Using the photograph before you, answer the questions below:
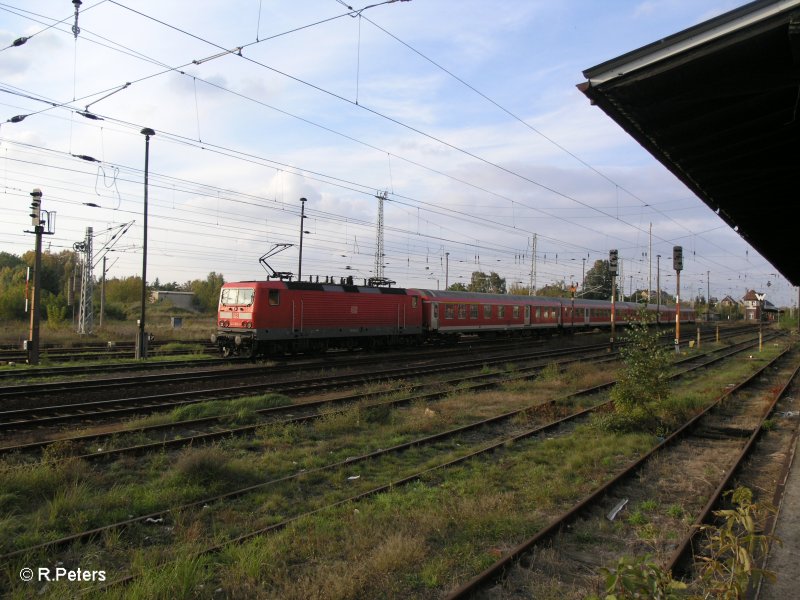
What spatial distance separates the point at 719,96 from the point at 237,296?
19.4 m

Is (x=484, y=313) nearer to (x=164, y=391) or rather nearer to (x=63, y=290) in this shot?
(x=164, y=391)

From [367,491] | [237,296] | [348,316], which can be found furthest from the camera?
[348,316]

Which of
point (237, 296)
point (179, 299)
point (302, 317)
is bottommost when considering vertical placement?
point (302, 317)

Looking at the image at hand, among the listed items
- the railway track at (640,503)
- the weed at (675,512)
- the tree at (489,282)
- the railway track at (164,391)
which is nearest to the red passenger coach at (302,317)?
the railway track at (164,391)

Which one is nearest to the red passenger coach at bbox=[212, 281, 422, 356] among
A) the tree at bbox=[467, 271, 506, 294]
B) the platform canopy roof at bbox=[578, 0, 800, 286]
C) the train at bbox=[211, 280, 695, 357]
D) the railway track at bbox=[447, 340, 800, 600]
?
the train at bbox=[211, 280, 695, 357]

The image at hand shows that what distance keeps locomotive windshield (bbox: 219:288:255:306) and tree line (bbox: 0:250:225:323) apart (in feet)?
76.5

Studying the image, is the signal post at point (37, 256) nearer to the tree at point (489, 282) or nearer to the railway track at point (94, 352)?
the railway track at point (94, 352)

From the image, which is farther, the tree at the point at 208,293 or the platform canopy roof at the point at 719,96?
the tree at the point at 208,293

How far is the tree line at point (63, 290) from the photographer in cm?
4822

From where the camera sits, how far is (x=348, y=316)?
25141mm

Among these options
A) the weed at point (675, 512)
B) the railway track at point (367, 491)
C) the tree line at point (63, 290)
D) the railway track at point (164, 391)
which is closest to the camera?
the railway track at point (367, 491)

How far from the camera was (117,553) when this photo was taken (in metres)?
5.33

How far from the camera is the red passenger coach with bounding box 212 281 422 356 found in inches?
844

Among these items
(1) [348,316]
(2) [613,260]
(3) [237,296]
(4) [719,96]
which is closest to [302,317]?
(3) [237,296]
